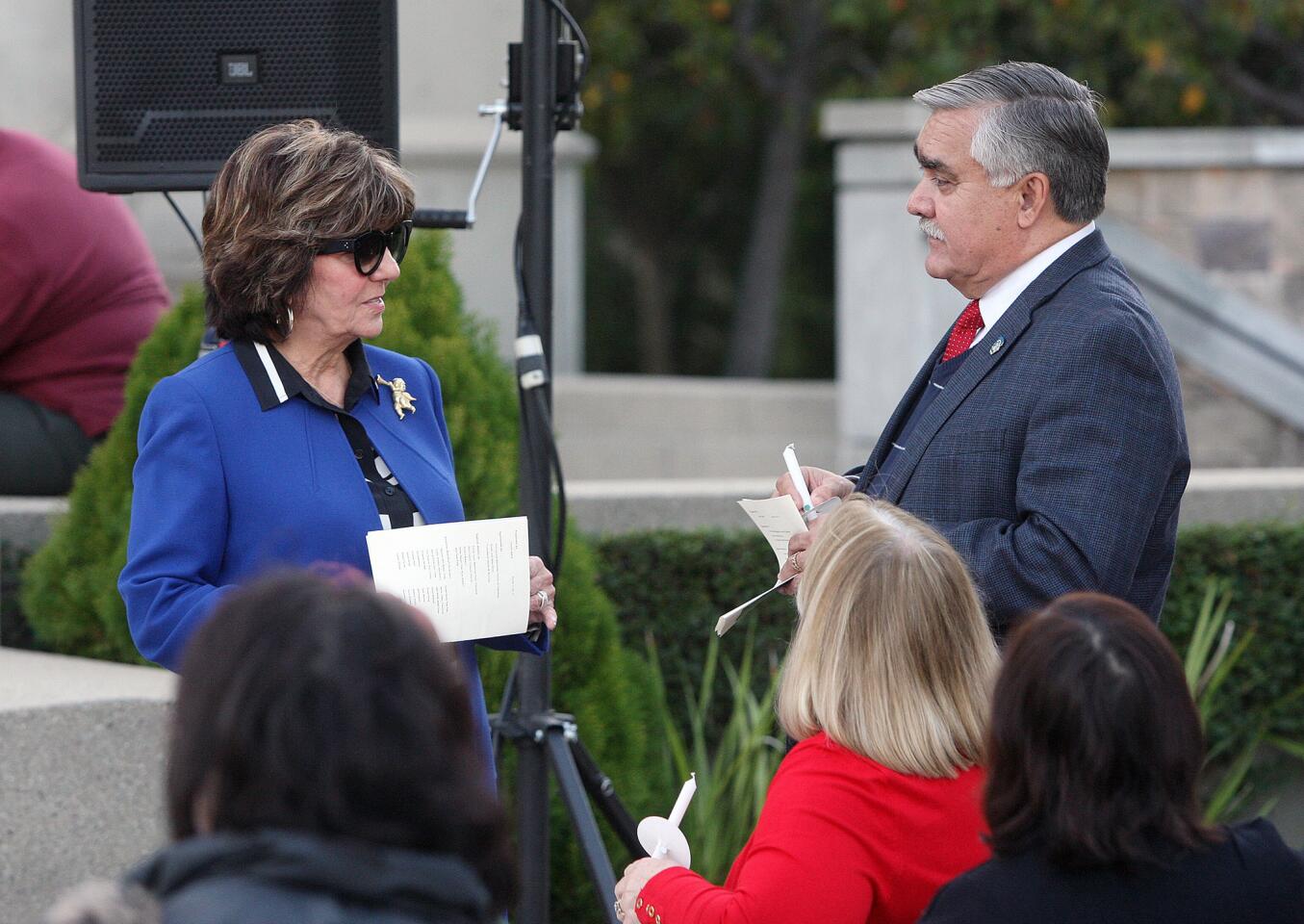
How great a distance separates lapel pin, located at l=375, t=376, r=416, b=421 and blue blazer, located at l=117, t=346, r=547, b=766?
13 cm

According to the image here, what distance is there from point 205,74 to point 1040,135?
1.86m

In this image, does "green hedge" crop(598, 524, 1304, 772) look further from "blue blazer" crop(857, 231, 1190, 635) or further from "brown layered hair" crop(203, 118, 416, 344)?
"brown layered hair" crop(203, 118, 416, 344)

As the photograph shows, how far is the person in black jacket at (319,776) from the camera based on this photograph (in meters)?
1.41

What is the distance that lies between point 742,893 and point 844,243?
221 inches

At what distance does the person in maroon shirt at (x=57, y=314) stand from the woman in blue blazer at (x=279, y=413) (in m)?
2.10

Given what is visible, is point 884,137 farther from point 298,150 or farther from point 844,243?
point 298,150

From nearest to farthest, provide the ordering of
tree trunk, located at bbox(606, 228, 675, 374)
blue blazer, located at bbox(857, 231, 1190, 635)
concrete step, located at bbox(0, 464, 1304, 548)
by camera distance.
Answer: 1. blue blazer, located at bbox(857, 231, 1190, 635)
2. concrete step, located at bbox(0, 464, 1304, 548)
3. tree trunk, located at bbox(606, 228, 675, 374)

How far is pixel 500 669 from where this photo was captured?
14.0ft

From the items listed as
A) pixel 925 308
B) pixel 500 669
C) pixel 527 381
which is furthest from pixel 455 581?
pixel 925 308

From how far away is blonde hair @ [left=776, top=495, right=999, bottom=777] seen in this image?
7.59 ft

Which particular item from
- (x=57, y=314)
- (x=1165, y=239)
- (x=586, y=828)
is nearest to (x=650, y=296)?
(x=1165, y=239)

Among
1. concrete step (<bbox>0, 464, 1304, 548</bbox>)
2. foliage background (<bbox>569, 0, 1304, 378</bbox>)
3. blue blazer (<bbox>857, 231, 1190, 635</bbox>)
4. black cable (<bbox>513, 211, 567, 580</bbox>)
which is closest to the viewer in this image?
blue blazer (<bbox>857, 231, 1190, 635</bbox>)

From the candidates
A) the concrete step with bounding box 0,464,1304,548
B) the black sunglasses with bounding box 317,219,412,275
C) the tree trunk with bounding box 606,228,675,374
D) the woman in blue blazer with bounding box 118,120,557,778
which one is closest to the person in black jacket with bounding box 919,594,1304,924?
the woman in blue blazer with bounding box 118,120,557,778

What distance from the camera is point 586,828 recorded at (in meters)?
3.54
